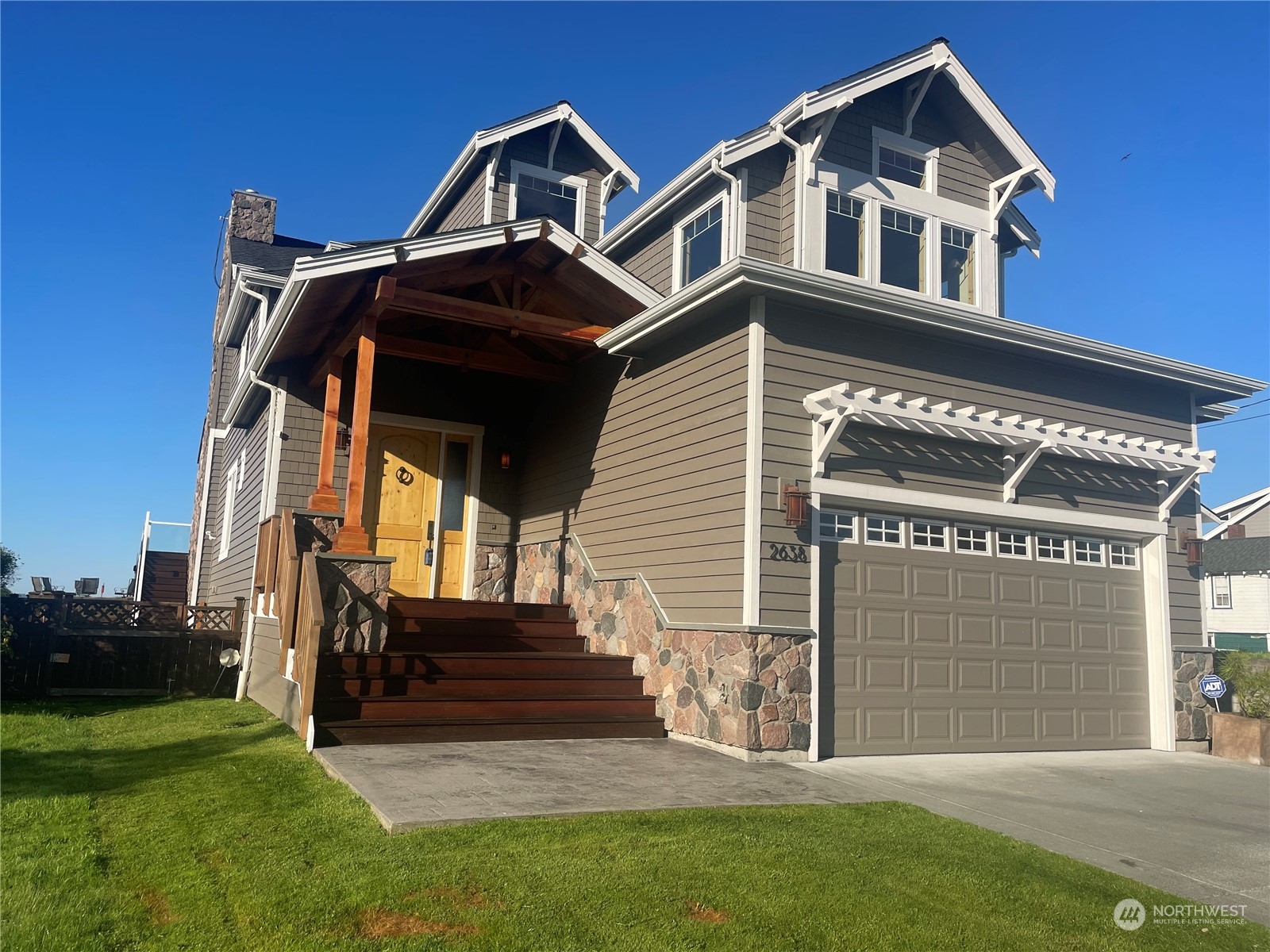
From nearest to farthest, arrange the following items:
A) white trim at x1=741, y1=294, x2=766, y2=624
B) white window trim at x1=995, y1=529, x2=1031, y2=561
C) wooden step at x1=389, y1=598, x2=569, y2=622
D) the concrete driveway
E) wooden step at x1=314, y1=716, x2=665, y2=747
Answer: the concrete driveway
wooden step at x1=314, y1=716, x2=665, y2=747
white trim at x1=741, y1=294, x2=766, y2=624
wooden step at x1=389, y1=598, x2=569, y2=622
white window trim at x1=995, y1=529, x2=1031, y2=561

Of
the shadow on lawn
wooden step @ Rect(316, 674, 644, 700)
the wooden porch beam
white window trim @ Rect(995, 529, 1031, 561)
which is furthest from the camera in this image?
the wooden porch beam

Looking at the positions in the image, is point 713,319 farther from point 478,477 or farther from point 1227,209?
point 1227,209

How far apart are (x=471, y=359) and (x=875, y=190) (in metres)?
4.98

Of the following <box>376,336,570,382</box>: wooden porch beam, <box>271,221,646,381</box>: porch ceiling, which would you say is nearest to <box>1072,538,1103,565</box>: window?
<box>271,221,646,381</box>: porch ceiling

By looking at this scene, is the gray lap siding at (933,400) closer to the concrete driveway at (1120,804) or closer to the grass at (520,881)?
the concrete driveway at (1120,804)

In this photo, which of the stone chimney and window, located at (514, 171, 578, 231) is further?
the stone chimney

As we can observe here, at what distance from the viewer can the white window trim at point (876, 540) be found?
811cm

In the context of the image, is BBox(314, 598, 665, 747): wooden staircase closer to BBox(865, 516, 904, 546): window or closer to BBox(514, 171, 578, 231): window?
BBox(865, 516, 904, 546): window

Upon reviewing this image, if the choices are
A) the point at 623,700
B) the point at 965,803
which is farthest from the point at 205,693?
the point at 965,803

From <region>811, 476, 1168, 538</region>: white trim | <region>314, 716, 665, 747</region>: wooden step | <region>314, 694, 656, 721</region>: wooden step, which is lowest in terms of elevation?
<region>314, 716, 665, 747</region>: wooden step

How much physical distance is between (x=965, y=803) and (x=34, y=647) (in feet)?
32.9

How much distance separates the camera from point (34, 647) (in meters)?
10.3

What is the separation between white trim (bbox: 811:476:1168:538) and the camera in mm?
7918

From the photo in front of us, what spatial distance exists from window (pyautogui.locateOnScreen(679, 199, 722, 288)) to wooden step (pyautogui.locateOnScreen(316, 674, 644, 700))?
4717 mm
